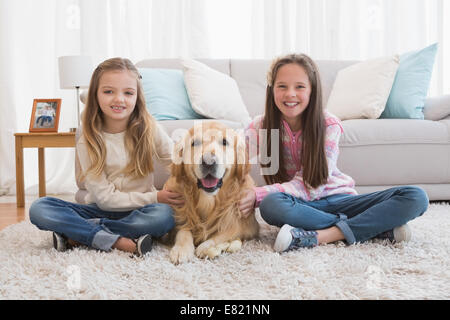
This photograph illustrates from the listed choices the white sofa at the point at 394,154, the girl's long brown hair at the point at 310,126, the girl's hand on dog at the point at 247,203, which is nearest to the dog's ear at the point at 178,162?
the girl's hand on dog at the point at 247,203

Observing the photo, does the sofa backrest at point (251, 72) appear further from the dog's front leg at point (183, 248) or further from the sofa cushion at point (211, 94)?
the dog's front leg at point (183, 248)

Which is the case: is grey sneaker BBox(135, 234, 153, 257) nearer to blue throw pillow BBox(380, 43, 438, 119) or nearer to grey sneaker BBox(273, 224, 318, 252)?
grey sneaker BBox(273, 224, 318, 252)

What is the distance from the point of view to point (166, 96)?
287 centimetres

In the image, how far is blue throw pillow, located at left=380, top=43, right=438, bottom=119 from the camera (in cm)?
291

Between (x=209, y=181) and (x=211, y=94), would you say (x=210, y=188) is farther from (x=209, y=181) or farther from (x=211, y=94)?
(x=211, y=94)

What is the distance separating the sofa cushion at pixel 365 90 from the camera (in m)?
2.94

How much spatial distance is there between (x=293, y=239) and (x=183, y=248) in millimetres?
430

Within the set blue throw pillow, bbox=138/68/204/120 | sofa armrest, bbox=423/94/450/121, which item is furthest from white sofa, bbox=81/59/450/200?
blue throw pillow, bbox=138/68/204/120

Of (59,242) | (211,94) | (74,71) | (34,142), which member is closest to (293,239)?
(59,242)

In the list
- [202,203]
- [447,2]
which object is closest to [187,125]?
[202,203]

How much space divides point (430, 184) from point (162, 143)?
185 cm

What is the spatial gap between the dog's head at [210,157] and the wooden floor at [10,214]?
1286 mm

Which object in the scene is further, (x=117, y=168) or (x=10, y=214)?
(x=10, y=214)

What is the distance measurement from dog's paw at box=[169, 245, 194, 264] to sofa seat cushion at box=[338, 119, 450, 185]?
4.61 ft
